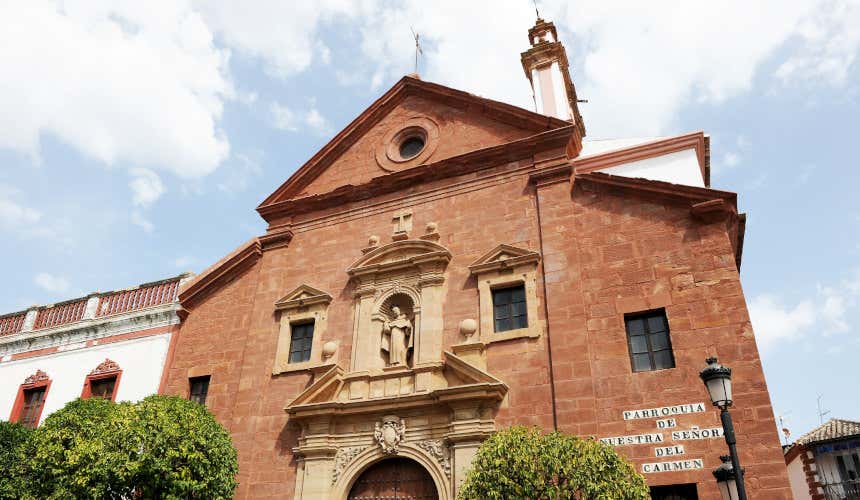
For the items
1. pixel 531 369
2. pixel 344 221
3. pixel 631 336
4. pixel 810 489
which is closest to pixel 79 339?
pixel 344 221

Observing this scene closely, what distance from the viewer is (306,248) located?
17203mm

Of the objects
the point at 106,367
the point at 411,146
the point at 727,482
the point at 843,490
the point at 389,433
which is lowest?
the point at 727,482

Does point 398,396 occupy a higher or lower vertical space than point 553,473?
higher

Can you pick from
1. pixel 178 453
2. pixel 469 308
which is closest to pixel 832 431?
pixel 469 308

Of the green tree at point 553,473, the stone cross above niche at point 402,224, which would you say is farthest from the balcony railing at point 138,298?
the green tree at point 553,473

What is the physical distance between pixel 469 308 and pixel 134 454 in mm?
7139

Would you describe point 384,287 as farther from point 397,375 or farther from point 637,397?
point 637,397

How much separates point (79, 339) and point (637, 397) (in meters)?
15.7

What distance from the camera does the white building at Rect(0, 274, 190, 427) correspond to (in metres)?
17.4

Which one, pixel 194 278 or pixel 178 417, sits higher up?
pixel 194 278

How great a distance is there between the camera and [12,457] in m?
14.1

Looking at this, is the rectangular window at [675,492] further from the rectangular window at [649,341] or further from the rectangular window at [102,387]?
the rectangular window at [102,387]

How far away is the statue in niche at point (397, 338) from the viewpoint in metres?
14.0

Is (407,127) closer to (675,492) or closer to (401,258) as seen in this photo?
(401,258)
